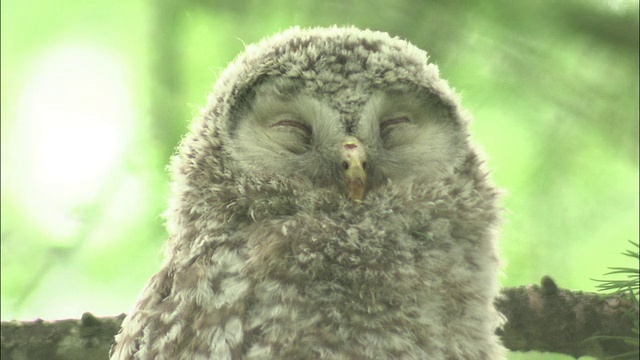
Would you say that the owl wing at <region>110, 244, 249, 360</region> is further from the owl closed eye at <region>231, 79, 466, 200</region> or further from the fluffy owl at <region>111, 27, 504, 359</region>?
the owl closed eye at <region>231, 79, 466, 200</region>

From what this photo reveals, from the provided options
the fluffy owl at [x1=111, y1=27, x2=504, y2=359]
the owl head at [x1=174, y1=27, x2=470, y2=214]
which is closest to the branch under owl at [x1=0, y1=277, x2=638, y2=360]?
the fluffy owl at [x1=111, y1=27, x2=504, y2=359]

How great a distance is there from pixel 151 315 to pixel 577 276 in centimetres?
166

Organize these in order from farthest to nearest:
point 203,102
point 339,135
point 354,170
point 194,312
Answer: point 203,102, point 339,135, point 354,170, point 194,312

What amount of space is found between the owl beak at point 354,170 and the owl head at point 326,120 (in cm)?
2

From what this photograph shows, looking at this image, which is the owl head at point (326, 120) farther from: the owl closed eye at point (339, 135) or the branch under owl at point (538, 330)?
the branch under owl at point (538, 330)

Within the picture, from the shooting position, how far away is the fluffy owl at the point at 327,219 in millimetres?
1868

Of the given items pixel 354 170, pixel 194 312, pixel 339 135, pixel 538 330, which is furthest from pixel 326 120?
pixel 538 330

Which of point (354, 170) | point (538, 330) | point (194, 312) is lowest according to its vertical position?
point (194, 312)

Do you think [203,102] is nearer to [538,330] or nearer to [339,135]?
[339,135]

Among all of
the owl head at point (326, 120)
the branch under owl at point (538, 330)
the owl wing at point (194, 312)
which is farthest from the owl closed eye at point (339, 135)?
the branch under owl at point (538, 330)

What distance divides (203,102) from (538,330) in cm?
129

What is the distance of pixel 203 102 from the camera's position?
2797 mm

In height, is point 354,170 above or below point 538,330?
above

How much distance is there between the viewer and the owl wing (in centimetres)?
186
